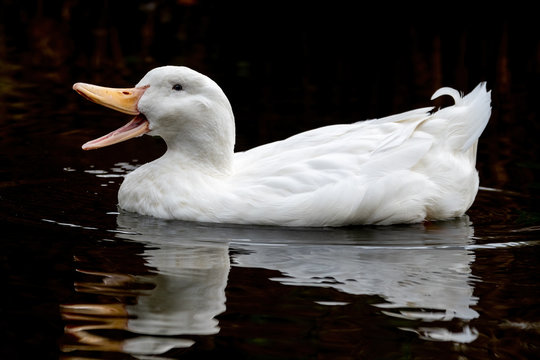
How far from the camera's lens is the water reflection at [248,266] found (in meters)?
4.87

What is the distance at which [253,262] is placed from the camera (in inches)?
237

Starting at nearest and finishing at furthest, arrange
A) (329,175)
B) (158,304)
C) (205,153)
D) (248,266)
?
(158,304) → (248,266) → (329,175) → (205,153)

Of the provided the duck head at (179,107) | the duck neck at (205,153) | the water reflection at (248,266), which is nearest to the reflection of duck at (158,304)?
the water reflection at (248,266)

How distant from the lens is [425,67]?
45.0ft

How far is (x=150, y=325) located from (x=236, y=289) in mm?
732

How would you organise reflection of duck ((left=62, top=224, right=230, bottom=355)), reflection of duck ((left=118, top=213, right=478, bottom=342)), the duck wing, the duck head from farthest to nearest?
the duck head
the duck wing
reflection of duck ((left=118, top=213, right=478, bottom=342))
reflection of duck ((left=62, top=224, right=230, bottom=355))

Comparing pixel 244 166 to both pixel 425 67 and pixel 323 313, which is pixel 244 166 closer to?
pixel 323 313

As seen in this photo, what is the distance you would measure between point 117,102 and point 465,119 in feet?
8.28

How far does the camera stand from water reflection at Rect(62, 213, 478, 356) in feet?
16.0

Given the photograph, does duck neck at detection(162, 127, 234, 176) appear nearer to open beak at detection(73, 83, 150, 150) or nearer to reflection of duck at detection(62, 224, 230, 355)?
open beak at detection(73, 83, 150, 150)

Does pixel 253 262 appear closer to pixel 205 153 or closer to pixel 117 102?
pixel 205 153

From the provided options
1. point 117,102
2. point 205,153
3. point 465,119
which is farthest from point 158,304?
point 465,119

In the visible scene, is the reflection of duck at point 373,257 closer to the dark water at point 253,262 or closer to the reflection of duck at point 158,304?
the dark water at point 253,262

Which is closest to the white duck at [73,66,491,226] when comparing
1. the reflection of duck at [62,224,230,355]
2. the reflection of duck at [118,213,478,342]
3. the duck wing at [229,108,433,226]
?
the duck wing at [229,108,433,226]
